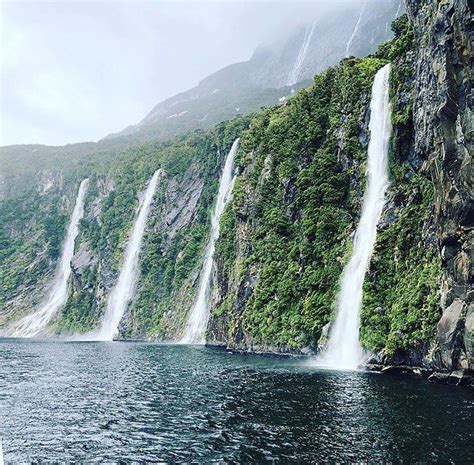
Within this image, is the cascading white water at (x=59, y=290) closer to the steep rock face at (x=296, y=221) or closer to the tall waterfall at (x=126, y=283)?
the tall waterfall at (x=126, y=283)

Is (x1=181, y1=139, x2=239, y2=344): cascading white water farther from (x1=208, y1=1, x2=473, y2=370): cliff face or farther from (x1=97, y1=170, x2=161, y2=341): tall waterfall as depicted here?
(x1=97, y1=170, x2=161, y2=341): tall waterfall

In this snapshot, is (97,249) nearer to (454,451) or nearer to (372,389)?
(372,389)

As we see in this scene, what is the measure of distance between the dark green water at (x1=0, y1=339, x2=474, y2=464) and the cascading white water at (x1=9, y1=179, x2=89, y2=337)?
3064 inches

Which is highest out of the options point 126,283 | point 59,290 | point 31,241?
point 31,241

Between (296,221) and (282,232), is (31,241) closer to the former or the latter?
(282,232)

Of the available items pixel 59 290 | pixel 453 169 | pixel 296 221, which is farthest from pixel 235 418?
pixel 59 290

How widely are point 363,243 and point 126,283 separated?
6576 centimetres

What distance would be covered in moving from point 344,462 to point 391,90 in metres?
41.3

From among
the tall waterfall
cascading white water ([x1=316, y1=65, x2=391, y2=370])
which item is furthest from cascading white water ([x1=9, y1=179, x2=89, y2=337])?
cascading white water ([x1=316, y1=65, x2=391, y2=370])

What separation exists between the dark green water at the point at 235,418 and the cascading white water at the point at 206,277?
123 ft

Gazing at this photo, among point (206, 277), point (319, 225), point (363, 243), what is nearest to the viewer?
point (363, 243)

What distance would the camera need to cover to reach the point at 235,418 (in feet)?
80.6

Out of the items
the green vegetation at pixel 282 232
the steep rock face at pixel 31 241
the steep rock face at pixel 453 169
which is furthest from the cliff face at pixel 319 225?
the steep rock face at pixel 31 241

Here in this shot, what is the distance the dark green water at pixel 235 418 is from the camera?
19.4m
